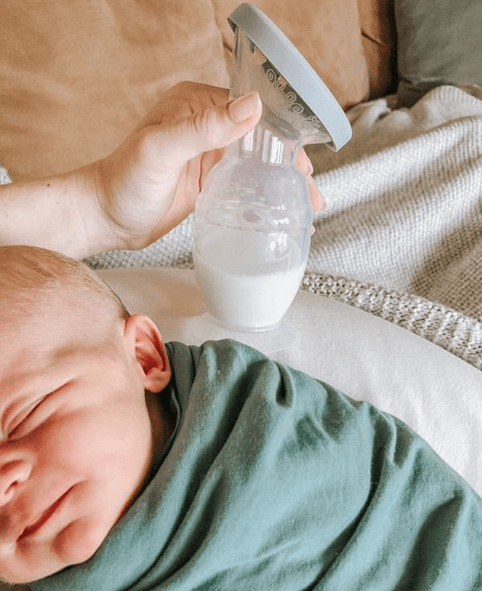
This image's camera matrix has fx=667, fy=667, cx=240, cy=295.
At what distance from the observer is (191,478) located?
23.8 inches

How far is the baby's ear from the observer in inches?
26.7

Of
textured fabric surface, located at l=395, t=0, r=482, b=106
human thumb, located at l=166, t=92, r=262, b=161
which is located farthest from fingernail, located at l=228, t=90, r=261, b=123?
textured fabric surface, located at l=395, t=0, r=482, b=106

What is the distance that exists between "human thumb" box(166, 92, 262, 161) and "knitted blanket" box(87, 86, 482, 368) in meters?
0.30

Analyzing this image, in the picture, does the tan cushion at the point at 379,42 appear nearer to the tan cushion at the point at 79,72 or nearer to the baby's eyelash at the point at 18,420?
the tan cushion at the point at 79,72

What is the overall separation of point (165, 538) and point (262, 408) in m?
0.14

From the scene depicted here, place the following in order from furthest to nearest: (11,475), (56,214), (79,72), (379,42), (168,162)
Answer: (379,42) < (79,72) < (56,214) < (168,162) < (11,475)

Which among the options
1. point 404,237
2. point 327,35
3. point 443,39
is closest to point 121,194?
point 404,237

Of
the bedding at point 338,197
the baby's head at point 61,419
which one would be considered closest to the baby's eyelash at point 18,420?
the baby's head at point 61,419

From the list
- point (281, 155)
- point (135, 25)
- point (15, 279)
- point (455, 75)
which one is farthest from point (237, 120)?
point (455, 75)

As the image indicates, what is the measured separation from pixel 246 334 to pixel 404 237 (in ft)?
1.28

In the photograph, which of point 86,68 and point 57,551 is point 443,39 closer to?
point 86,68

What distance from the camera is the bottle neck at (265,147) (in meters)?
0.80

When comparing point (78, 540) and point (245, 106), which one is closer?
point (78, 540)

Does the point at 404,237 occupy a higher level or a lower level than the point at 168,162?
lower
